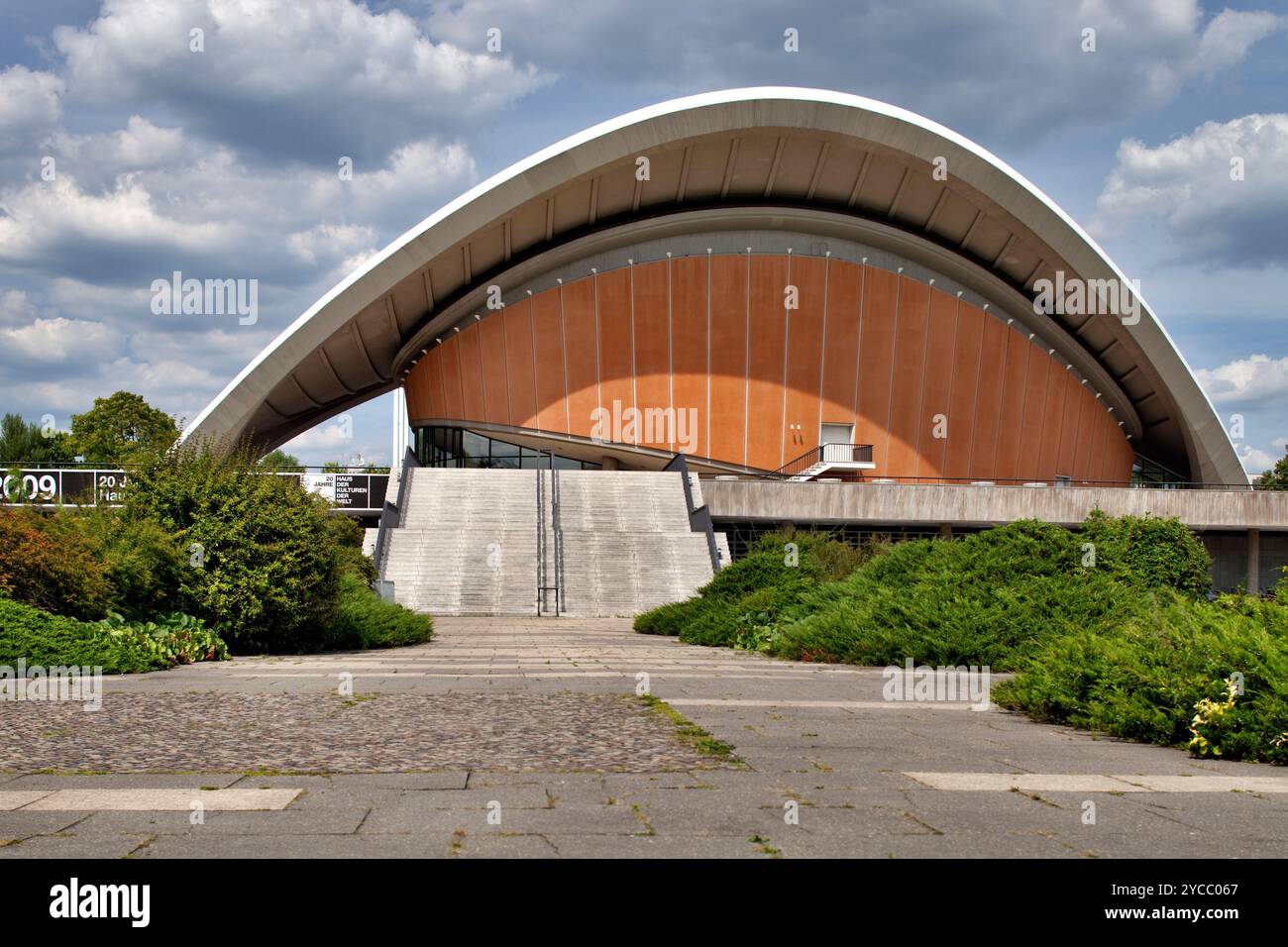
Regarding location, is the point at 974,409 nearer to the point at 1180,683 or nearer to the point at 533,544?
the point at 533,544

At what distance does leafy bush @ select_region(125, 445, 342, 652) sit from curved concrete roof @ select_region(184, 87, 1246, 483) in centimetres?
2400

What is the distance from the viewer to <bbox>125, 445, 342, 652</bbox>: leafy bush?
1384 centimetres

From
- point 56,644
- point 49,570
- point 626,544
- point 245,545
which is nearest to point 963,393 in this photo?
point 626,544

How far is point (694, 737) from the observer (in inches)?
256

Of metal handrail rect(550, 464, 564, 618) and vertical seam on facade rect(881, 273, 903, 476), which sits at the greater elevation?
vertical seam on facade rect(881, 273, 903, 476)

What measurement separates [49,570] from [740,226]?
34956mm

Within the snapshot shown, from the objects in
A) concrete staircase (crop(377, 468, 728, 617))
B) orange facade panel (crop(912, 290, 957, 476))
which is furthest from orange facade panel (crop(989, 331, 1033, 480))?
concrete staircase (crop(377, 468, 728, 617))

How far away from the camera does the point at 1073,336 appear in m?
46.2

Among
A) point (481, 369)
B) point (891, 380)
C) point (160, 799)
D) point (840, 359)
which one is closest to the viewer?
point (160, 799)

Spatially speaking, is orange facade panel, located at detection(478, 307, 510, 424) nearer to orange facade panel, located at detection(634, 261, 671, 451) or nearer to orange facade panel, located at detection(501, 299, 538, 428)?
orange facade panel, located at detection(501, 299, 538, 428)

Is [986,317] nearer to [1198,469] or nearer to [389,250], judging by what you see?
[1198,469]

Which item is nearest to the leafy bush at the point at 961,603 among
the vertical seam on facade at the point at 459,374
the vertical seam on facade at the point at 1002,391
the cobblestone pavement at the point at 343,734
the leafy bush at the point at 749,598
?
the leafy bush at the point at 749,598

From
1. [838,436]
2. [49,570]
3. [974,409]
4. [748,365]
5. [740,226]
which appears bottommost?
[49,570]
